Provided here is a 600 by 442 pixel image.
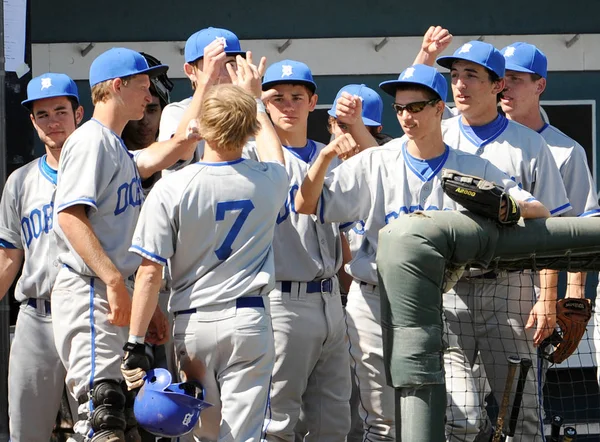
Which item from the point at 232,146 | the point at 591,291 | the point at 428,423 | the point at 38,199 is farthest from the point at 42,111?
the point at 591,291

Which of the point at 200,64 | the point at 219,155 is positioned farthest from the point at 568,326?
the point at 200,64

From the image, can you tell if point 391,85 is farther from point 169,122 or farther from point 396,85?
point 169,122

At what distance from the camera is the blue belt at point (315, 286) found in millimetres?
4387

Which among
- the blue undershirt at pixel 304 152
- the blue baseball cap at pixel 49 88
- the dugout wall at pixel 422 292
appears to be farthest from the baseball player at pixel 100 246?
the dugout wall at pixel 422 292

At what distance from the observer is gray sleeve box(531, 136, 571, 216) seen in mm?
4289

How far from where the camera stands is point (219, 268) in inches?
144

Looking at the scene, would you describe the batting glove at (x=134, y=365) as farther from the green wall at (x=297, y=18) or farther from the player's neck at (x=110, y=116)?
the green wall at (x=297, y=18)

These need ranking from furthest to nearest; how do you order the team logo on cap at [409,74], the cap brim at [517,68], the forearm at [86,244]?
the cap brim at [517,68] → the team logo on cap at [409,74] → the forearm at [86,244]

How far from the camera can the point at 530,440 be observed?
4188 mm

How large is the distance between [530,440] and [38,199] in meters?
2.17

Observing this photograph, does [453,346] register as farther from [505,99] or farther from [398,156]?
[505,99]

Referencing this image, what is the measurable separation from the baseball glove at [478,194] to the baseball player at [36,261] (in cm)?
177

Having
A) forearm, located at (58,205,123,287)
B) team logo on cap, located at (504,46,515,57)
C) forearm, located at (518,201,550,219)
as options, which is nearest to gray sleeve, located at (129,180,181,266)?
forearm, located at (58,205,123,287)

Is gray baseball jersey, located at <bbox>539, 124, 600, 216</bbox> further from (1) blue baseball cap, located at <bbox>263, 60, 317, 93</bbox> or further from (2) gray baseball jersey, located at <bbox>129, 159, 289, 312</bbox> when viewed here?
(2) gray baseball jersey, located at <bbox>129, 159, 289, 312</bbox>
